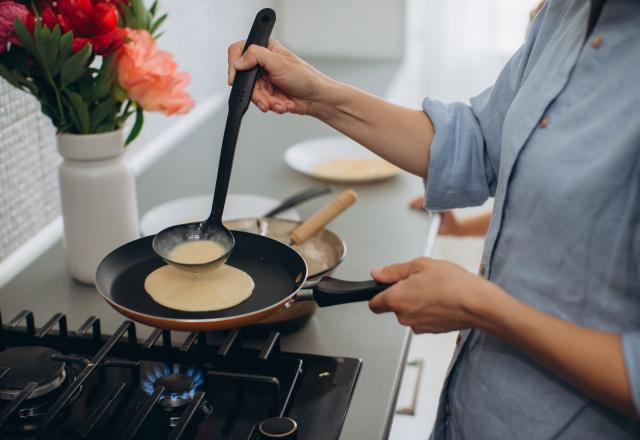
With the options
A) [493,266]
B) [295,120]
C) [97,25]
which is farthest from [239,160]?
[493,266]

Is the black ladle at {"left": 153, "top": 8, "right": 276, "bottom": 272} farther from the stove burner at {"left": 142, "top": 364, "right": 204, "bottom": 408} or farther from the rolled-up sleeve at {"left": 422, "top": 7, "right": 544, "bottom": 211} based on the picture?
the rolled-up sleeve at {"left": 422, "top": 7, "right": 544, "bottom": 211}

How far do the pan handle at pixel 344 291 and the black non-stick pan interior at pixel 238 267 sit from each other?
6cm

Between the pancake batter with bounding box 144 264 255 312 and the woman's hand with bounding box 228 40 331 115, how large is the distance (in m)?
0.25

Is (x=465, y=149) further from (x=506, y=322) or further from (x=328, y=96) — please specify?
(x=506, y=322)

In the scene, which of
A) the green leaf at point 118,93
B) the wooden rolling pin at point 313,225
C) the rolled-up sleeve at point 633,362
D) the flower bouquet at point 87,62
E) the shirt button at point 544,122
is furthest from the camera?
the wooden rolling pin at point 313,225

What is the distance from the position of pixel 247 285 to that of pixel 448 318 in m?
0.31

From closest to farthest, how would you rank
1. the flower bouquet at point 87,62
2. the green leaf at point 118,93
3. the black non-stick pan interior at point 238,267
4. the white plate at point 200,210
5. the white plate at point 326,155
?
the black non-stick pan interior at point 238,267, the flower bouquet at point 87,62, the green leaf at point 118,93, the white plate at point 200,210, the white plate at point 326,155

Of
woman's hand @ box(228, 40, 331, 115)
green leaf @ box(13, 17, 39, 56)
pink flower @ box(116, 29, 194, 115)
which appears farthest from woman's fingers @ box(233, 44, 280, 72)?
green leaf @ box(13, 17, 39, 56)

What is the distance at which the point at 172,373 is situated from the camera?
104 cm

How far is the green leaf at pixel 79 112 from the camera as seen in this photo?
120 cm

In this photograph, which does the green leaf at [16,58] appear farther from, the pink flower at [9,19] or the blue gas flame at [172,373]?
the blue gas flame at [172,373]

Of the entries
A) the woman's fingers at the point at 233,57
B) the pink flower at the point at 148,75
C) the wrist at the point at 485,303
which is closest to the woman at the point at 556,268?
the wrist at the point at 485,303

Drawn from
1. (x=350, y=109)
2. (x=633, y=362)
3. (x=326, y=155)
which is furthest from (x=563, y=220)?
(x=326, y=155)

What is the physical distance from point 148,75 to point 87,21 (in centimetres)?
12
